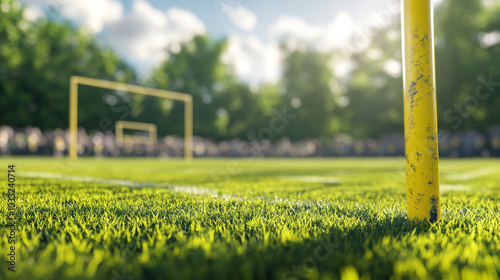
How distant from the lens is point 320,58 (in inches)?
1350

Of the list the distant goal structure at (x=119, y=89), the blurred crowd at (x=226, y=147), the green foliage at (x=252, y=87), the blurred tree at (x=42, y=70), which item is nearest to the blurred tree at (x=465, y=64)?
the green foliage at (x=252, y=87)

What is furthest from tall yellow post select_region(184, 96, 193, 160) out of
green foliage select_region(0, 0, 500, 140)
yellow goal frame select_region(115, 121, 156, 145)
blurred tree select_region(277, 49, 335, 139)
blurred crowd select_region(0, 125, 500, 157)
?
blurred tree select_region(277, 49, 335, 139)

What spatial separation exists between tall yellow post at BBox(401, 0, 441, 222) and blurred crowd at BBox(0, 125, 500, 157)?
20.0 meters

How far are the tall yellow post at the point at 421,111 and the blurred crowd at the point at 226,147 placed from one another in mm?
20016

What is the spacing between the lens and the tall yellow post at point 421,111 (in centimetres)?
137

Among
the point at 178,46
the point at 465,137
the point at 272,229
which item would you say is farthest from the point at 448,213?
the point at 178,46

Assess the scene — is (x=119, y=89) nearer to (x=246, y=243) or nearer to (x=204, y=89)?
(x=246, y=243)

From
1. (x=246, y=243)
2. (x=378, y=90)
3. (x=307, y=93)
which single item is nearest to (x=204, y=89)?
(x=307, y=93)

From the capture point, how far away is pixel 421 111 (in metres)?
1.37

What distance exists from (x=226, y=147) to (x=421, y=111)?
26755 mm

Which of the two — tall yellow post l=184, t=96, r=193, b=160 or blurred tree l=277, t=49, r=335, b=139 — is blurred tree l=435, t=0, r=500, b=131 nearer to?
blurred tree l=277, t=49, r=335, b=139

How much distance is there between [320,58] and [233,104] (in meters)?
9.47

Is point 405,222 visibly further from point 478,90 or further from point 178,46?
point 178,46

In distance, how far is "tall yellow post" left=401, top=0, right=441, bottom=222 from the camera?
1.37 metres
